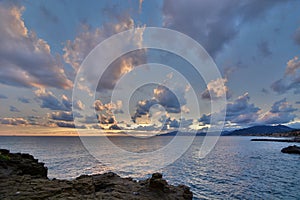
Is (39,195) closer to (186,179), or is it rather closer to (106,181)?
(106,181)

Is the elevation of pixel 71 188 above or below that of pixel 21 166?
below

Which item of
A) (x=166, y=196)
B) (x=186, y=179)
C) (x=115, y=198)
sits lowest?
(x=186, y=179)

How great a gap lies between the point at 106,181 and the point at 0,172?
12.5 meters

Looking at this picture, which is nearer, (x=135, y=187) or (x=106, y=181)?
(x=135, y=187)

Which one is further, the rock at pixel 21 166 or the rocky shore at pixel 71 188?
the rock at pixel 21 166

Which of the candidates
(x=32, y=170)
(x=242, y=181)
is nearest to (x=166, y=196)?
(x=32, y=170)

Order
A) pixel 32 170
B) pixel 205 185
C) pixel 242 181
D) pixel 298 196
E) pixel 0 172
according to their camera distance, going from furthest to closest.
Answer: pixel 242 181, pixel 205 185, pixel 298 196, pixel 32 170, pixel 0 172

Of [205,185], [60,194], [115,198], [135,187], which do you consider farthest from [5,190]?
[205,185]

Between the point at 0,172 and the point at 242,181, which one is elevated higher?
the point at 0,172

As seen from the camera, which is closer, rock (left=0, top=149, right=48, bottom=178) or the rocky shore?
the rocky shore

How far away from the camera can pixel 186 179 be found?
44375mm

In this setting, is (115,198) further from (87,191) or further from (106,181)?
(106,181)

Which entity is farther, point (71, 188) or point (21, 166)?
point (21, 166)

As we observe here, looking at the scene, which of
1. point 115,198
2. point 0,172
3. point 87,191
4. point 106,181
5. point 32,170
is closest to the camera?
point 115,198
